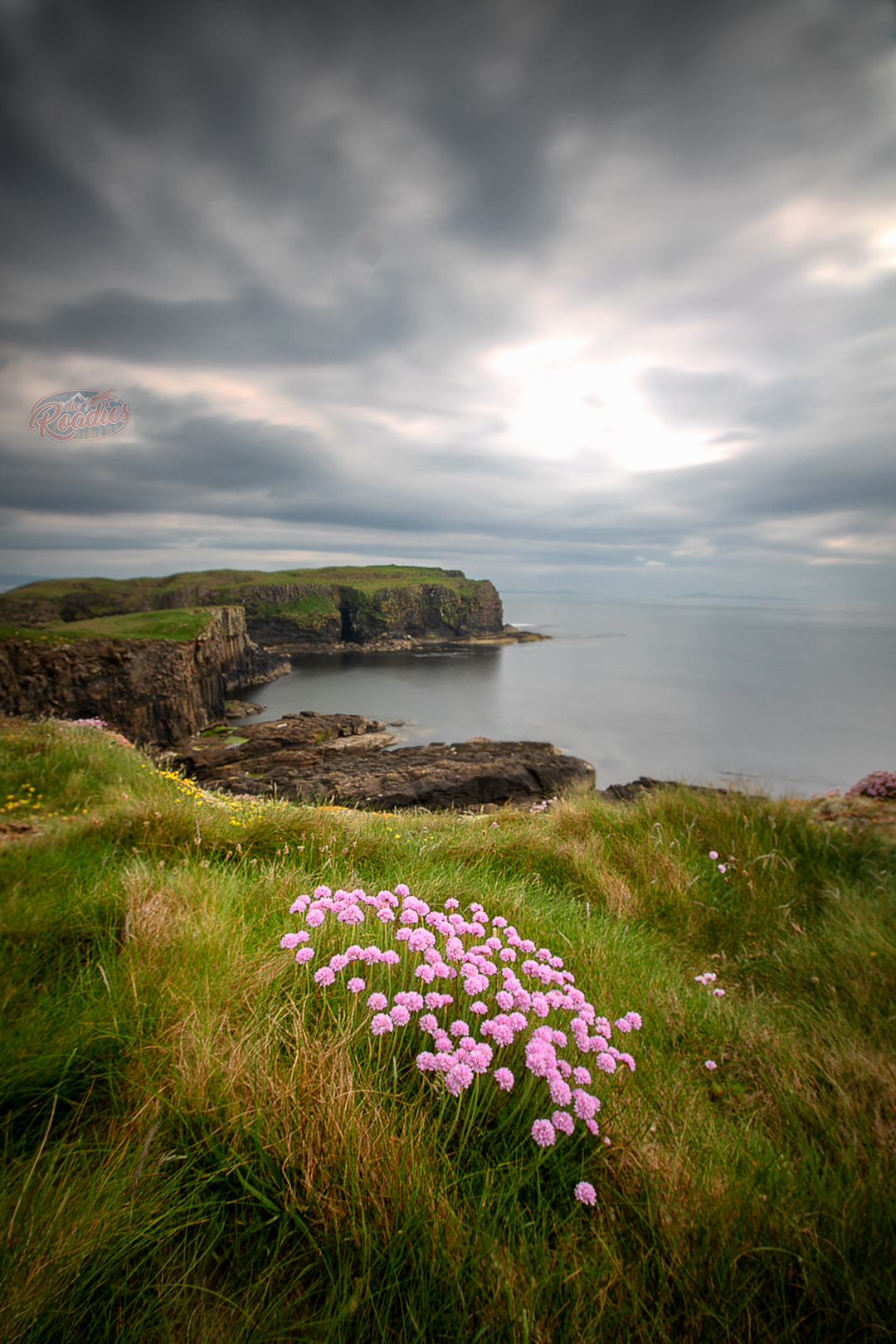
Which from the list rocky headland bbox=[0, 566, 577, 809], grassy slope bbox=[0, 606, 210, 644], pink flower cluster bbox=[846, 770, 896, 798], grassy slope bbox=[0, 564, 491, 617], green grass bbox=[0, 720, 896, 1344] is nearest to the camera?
green grass bbox=[0, 720, 896, 1344]

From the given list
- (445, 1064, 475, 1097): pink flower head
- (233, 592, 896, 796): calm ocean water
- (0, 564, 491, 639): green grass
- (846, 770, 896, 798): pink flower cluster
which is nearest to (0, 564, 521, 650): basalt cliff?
(0, 564, 491, 639): green grass

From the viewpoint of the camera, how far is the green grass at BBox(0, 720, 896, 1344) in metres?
1.48

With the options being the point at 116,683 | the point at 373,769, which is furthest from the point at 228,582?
the point at 373,769

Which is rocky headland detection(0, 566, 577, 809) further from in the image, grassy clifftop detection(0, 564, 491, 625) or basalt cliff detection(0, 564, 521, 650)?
basalt cliff detection(0, 564, 521, 650)

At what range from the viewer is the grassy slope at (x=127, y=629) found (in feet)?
107

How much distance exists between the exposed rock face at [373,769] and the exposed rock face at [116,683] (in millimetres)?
3060

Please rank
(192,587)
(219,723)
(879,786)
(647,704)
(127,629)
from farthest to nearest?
(192,587), (647,704), (219,723), (127,629), (879,786)

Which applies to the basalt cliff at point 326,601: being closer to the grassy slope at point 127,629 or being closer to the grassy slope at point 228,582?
the grassy slope at point 228,582

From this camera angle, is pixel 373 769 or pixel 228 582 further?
pixel 228 582

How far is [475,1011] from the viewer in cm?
223

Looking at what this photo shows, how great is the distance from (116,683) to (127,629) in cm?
837

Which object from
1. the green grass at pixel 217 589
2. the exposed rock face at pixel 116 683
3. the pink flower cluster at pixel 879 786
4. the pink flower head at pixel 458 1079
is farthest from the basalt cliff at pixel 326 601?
the pink flower head at pixel 458 1079

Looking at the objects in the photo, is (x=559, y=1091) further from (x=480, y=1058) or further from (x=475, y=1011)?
(x=475, y=1011)

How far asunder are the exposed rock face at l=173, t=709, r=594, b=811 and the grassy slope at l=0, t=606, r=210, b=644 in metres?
8.69
